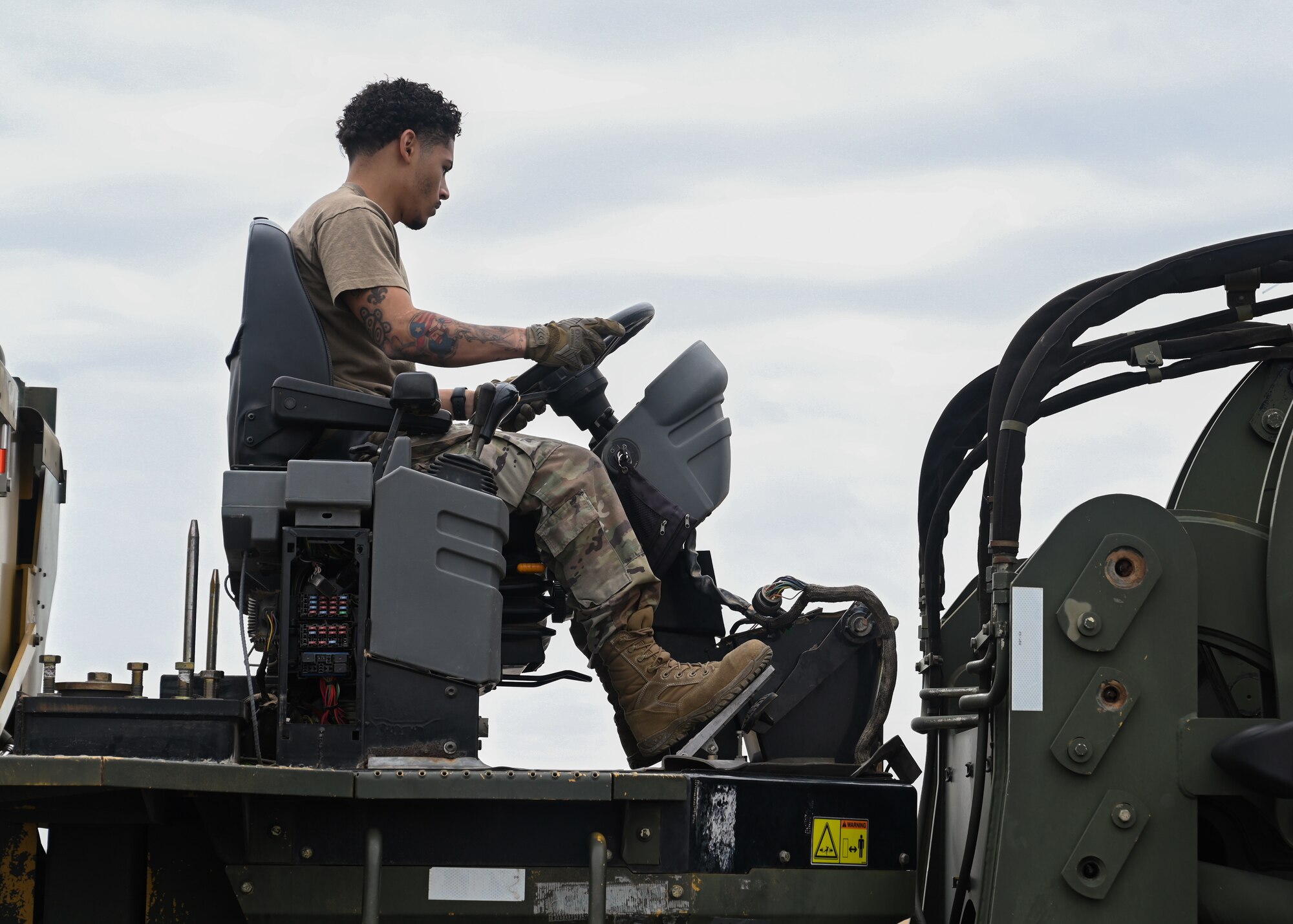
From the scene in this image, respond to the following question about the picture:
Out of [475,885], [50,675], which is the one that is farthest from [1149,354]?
[50,675]

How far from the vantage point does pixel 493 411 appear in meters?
3.83

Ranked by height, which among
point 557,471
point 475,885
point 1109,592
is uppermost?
point 557,471

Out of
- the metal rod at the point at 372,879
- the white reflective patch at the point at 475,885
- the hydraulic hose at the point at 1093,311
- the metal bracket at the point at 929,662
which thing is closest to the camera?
the metal rod at the point at 372,879

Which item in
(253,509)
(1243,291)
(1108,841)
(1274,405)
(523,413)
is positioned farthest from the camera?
(523,413)

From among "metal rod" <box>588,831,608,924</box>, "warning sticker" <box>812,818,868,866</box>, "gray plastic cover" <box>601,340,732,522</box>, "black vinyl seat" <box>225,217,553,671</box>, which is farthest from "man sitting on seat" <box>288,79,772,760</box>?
"metal rod" <box>588,831,608,924</box>

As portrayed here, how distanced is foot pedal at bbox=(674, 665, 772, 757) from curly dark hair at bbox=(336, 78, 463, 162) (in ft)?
6.07

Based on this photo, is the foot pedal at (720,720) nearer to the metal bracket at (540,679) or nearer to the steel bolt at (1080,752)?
the metal bracket at (540,679)

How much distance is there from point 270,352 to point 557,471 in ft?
2.63

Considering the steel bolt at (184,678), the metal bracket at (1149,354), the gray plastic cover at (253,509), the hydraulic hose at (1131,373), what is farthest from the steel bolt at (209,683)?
the metal bracket at (1149,354)

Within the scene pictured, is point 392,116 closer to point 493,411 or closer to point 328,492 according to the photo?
point 493,411

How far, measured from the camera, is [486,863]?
3375 millimetres

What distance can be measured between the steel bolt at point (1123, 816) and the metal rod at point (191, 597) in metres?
2.16

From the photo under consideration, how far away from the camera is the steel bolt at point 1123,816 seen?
10.6ft

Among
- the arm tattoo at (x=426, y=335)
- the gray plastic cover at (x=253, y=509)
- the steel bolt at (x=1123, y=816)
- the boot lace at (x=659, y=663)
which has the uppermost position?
the arm tattoo at (x=426, y=335)
